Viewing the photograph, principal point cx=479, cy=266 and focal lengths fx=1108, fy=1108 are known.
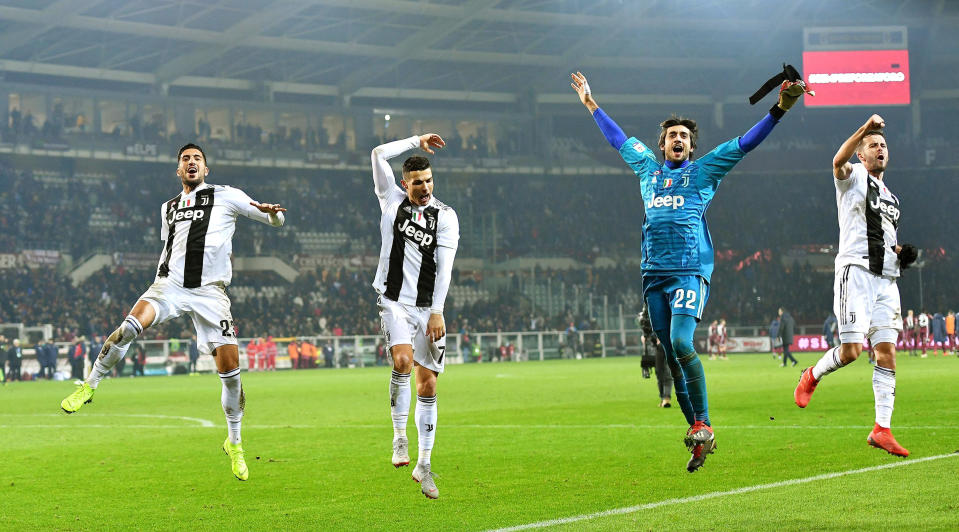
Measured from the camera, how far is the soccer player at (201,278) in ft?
33.0

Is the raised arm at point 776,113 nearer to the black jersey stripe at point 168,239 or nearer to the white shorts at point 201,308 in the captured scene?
the white shorts at point 201,308

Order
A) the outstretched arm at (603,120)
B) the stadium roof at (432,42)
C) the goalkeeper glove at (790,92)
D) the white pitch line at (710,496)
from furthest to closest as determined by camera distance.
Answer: the stadium roof at (432,42) < the outstretched arm at (603,120) < the goalkeeper glove at (790,92) < the white pitch line at (710,496)

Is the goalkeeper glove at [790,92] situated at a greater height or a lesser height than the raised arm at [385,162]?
greater

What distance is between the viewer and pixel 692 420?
8.93 m

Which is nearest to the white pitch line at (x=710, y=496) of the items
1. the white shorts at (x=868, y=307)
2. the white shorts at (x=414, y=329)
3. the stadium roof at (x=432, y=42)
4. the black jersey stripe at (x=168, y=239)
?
the white shorts at (x=868, y=307)

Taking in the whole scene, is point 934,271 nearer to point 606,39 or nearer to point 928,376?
point 606,39

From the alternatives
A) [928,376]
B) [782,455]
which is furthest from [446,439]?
[928,376]

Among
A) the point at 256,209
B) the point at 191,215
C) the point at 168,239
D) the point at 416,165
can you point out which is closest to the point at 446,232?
the point at 416,165

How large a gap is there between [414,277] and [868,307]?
4.20 metres

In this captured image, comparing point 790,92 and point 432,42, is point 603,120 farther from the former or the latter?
point 432,42

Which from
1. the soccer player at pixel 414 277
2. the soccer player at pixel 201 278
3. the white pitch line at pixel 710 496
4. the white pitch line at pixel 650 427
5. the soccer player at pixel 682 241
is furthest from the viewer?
the white pitch line at pixel 650 427

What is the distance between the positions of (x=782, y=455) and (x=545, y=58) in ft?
165

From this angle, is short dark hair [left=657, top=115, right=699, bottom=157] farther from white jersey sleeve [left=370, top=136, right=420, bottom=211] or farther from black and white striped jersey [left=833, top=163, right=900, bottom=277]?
white jersey sleeve [left=370, top=136, right=420, bottom=211]

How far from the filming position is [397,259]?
9164 millimetres
